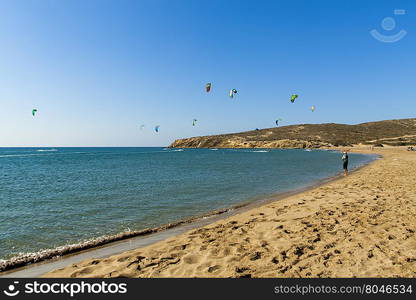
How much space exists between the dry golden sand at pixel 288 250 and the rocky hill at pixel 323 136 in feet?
360

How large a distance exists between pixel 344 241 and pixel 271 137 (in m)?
161

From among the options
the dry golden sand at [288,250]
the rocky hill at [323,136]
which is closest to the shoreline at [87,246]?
the dry golden sand at [288,250]

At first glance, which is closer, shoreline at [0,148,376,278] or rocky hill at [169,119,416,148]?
shoreline at [0,148,376,278]

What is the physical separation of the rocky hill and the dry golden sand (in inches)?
4323

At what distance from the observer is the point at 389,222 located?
311 inches

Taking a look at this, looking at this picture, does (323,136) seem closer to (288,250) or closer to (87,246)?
(288,250)

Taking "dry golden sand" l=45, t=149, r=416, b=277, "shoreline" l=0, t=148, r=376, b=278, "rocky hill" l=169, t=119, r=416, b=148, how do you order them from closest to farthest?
1. "dry golden sand" l=45, t=149, r=416, b=277
2. "shoreline" l=0, t=148, r=376, b=278
3. "rocky hill" l=169, t=119, r=416, b=148

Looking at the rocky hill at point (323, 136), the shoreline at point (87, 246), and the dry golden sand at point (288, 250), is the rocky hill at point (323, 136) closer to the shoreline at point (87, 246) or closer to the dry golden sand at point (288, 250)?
the dry golden sand at point (288, 250)

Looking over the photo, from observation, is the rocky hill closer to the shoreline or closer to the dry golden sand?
the dry golden sand

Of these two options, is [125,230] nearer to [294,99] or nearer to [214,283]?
[214,283]

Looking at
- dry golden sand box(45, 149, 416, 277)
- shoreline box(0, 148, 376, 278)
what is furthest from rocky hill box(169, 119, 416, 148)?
shoreline box(0, 148, 376, 278)

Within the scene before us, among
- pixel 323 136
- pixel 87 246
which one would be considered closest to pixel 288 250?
pixel 87 246

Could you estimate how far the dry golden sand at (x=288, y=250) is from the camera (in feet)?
17.0

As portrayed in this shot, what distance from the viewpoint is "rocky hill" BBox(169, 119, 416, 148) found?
4798 inches
